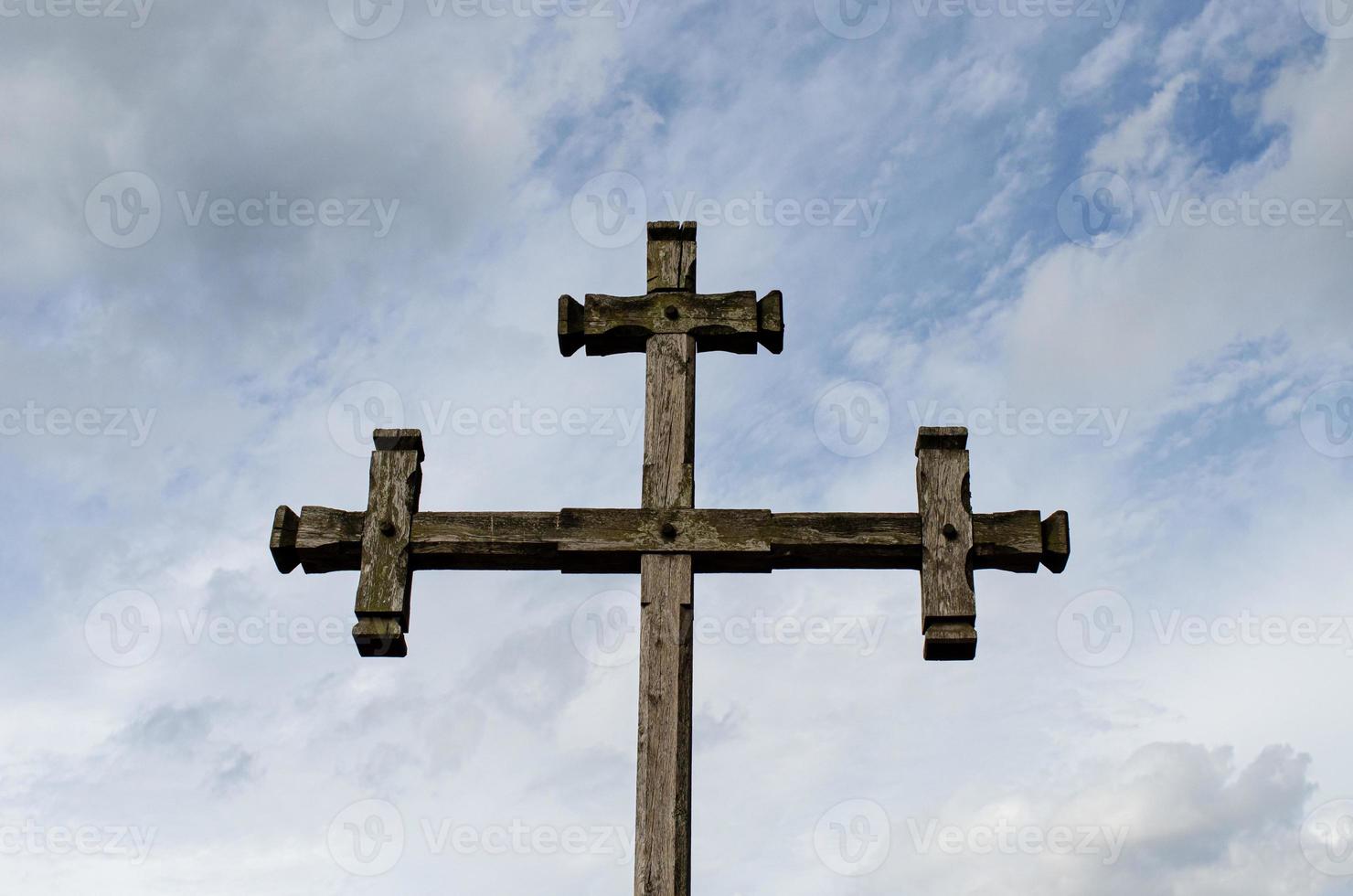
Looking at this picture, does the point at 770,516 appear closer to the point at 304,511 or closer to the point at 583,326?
the point at 583,326

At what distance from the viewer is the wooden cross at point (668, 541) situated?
631 centimetres

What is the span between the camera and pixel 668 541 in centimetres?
642

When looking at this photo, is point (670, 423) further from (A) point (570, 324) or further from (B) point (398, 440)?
(B) point (398, 440)

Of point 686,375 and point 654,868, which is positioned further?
point 686,375

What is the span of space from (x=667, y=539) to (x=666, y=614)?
1.17 feet

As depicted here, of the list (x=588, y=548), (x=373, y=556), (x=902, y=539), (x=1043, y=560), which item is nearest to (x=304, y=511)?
(x=373, y=556)

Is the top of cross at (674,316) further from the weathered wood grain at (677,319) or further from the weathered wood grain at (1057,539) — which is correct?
the weathered wood grain at (1057,539)

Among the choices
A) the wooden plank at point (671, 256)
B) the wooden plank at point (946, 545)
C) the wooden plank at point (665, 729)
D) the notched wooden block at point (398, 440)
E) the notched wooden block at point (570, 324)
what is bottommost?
the wooden plank at point (665, 729)

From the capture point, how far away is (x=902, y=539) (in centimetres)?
643

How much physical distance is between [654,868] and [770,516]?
1673 millimetres

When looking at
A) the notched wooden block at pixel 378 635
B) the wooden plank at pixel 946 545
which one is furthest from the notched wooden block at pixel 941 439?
the notched wooden block at pixel 378 635

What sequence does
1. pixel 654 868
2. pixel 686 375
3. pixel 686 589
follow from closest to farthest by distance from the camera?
pixel 654 868, pixel 686 589, pixel 686 375

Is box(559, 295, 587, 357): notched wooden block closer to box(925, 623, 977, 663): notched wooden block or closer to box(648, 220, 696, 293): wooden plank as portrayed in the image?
box(648, 220, 696, 293): wooden plank

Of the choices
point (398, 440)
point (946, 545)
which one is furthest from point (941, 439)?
point (398, 440)
